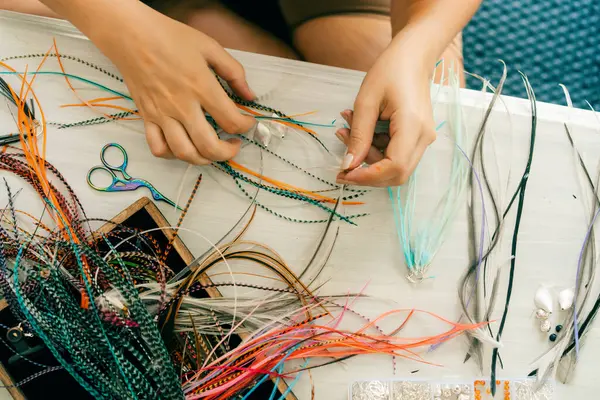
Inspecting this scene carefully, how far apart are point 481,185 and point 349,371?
380 mm

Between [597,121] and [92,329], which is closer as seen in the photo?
[92,329]

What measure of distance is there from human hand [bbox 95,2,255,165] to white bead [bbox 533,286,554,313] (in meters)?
0.56

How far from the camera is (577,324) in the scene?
0.73m

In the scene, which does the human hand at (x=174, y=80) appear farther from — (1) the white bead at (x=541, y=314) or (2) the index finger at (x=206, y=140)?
(1) the white bead at (x=541, y=314)

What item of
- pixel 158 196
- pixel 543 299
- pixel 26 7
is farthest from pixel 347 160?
pixel 26 7

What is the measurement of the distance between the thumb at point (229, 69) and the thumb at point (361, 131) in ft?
0.57

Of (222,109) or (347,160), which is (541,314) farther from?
(222,109)

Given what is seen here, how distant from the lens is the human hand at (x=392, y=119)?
1.97 ft

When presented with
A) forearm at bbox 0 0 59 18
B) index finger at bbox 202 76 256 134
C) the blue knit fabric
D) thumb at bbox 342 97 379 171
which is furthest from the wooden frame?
the blue knit fabric

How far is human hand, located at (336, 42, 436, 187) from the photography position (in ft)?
1.97

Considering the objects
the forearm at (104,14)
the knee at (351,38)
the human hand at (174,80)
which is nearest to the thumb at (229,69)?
the human hand at (174,80)

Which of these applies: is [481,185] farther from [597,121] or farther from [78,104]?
[78,104]

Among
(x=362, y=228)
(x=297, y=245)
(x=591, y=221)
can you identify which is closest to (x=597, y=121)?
(x=591, y=221)

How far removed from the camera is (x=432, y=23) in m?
0.64
